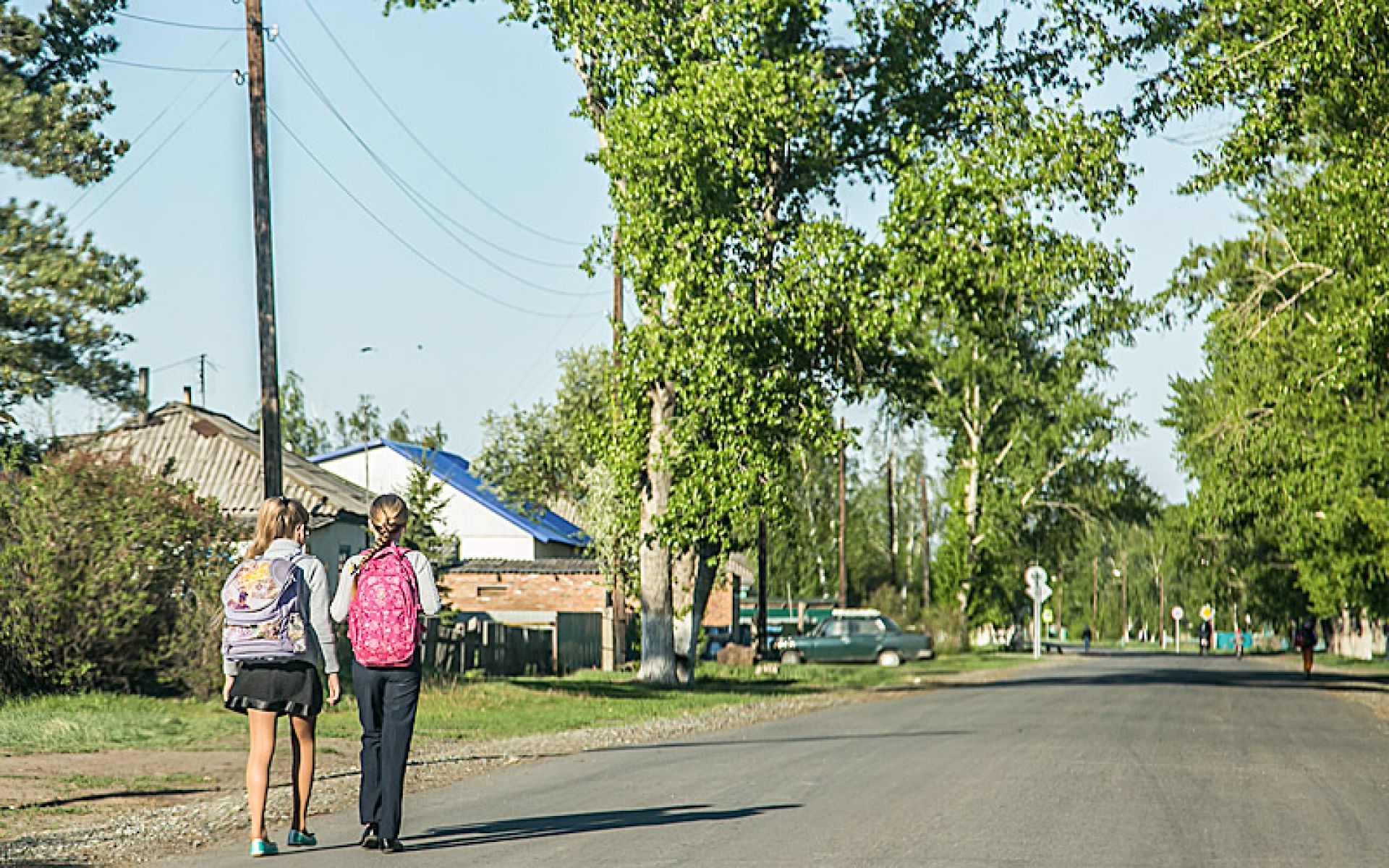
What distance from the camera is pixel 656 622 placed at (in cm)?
3134

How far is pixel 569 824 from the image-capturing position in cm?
1031

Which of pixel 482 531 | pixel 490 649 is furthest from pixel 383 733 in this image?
pixel 482 531

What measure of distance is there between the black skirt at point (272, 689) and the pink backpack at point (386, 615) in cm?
40

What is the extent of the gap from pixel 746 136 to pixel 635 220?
2366mm

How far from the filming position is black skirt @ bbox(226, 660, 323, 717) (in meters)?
8.72

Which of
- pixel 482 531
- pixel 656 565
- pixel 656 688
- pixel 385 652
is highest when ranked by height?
pixel 482 531

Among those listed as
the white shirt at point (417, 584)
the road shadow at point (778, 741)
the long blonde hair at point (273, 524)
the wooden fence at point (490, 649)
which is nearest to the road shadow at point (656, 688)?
the wooden fence at point (490, 649)

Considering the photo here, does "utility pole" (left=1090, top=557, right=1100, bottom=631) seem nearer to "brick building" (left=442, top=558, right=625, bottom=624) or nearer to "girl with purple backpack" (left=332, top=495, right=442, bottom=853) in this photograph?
"brick building" (left=442, top=558, right=625, bottom=624)

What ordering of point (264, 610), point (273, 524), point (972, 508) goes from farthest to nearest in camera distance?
point (972, 508) < point (273, 524) < point (264, 610)

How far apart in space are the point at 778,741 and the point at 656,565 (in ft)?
46.0

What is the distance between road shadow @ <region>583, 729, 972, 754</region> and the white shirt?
7.33m

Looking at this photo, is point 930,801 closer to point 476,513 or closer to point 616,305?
point 616,305

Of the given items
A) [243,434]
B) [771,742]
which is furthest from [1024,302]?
[243,434]

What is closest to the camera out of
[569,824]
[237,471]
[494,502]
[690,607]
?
[569,824]
